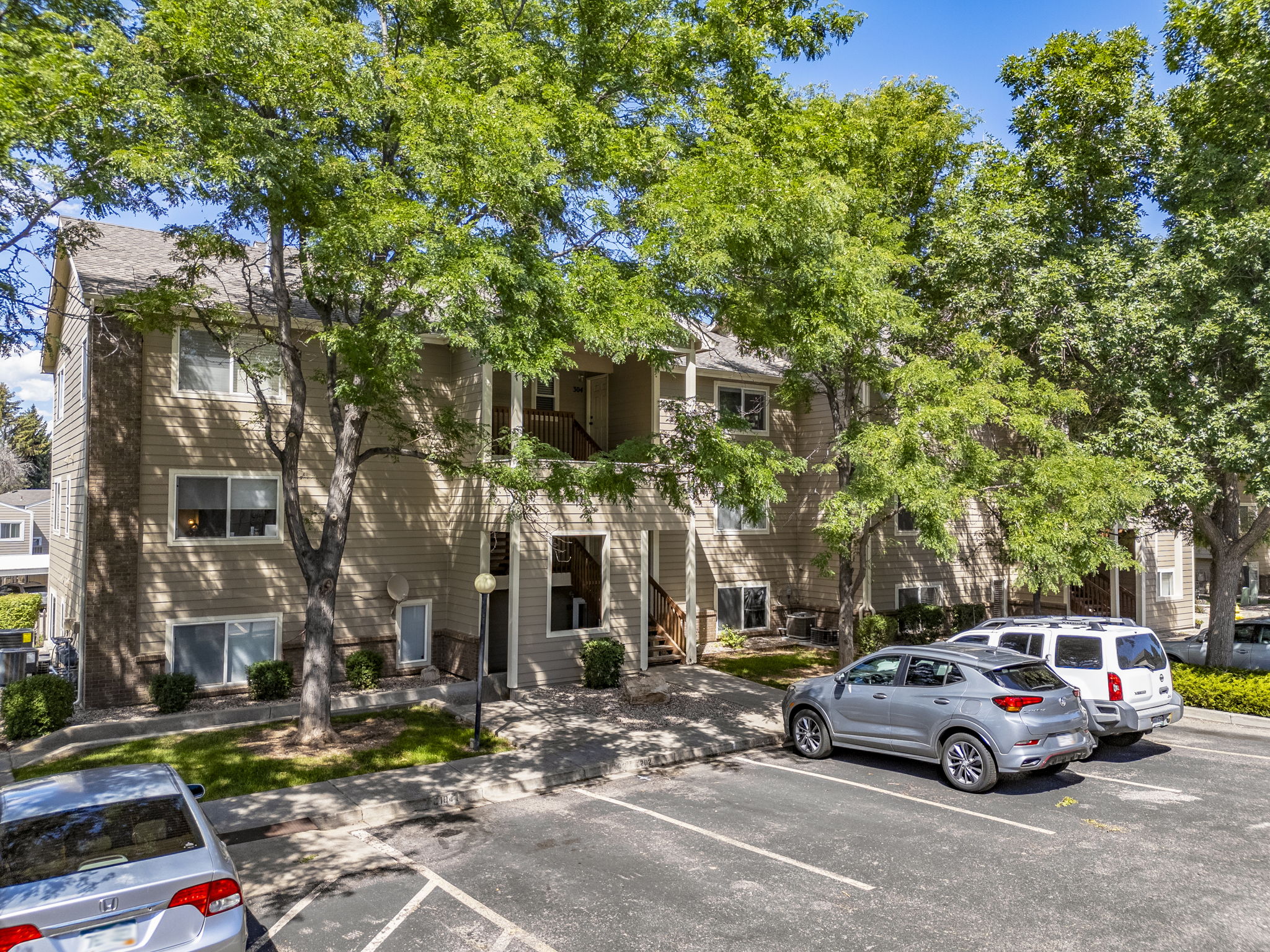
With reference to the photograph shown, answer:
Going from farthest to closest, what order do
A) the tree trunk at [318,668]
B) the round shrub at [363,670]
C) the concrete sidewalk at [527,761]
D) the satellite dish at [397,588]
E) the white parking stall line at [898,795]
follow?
the satellite dish at [397,588] → the round shrub at [363,670] → the tree trunk at [318,668] → the concrete sidewalk at [527,761] → the white parking stall line at [898,795]

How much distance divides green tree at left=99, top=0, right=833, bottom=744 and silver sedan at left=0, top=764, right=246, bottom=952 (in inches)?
249

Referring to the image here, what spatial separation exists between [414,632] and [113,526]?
6.13m

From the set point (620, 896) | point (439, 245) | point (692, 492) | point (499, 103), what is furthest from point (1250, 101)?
point (620, 896)

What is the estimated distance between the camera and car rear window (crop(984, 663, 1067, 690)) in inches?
410

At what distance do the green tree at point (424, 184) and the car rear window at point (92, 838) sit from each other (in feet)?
20.8

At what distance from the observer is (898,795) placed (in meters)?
10.7

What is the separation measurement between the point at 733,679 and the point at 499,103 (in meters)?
12.5

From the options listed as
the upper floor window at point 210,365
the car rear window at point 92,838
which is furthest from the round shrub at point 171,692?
the car rear window at point 92,838

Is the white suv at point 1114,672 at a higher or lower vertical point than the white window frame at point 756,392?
lower

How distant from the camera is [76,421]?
16.5 metres

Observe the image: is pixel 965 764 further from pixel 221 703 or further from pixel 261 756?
pixel 221 703

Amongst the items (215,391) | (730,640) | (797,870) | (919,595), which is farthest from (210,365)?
(919,595)

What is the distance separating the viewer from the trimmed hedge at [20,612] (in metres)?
25.1

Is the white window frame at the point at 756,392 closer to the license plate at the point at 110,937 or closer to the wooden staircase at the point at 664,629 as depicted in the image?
the wooden staircase at the point at 664,629
